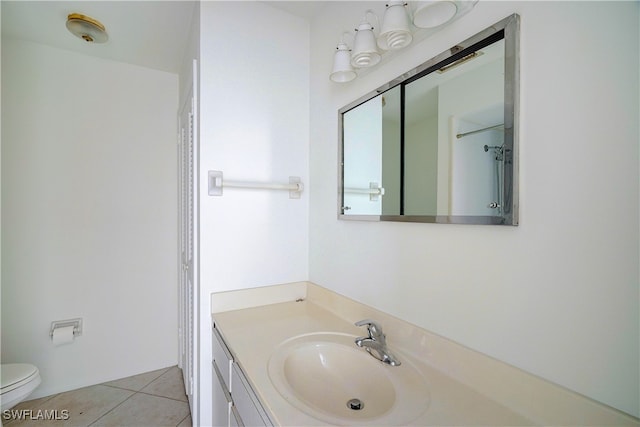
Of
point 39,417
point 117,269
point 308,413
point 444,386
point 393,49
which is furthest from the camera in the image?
point 117,269

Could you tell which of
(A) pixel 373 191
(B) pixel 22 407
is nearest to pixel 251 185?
(A) pixel 373 191

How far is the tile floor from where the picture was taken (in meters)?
1.79

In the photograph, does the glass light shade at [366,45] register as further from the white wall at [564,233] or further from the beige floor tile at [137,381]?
the beige floor tile at [137,381]

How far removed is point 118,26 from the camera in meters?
1.77

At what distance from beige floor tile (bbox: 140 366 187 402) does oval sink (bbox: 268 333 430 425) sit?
1491mm

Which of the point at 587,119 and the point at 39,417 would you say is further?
the point at 39,417

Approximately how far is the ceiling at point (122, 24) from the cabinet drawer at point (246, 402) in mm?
1799

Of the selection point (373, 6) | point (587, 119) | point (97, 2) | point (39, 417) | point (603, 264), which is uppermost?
point (97, 2)

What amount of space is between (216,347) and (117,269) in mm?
1412

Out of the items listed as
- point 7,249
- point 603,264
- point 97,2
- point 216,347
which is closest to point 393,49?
point 603,264

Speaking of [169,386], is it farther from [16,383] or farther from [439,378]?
[439,378]

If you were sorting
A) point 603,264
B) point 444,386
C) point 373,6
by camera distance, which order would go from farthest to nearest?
point 373,6 → point 444,386 → point 603,264

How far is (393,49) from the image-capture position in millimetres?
1021

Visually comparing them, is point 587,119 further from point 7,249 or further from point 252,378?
point 7,249
